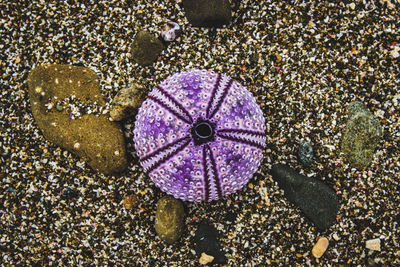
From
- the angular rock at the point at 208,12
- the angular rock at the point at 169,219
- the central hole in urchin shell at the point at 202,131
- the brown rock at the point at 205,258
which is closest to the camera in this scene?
the central hole in urchin shell at the point at 202,131

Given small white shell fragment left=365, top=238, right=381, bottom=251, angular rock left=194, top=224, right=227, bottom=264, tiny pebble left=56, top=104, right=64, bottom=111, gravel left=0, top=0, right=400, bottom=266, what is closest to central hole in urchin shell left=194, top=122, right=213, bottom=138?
gravel left=0, top=0, right=400, bottom=266

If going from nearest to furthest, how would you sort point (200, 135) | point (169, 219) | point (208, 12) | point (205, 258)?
point (200, 135) < point (169, 219) < point (205, 258) < point (208, 12)

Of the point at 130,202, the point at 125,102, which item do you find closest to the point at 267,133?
the point at 125,102

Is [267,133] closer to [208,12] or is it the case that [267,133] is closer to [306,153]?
[306,153]

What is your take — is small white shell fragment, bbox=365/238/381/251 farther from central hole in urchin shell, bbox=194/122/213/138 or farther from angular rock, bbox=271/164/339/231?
central hole in urchin shell, bbox=194/122/213/138

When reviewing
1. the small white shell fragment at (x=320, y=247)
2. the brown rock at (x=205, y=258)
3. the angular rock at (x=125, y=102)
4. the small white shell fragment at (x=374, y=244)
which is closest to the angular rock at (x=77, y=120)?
the angular rock at (x=125, y=102)

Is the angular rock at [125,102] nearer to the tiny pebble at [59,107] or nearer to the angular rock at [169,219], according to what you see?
the tiny pebble at [59,107]
